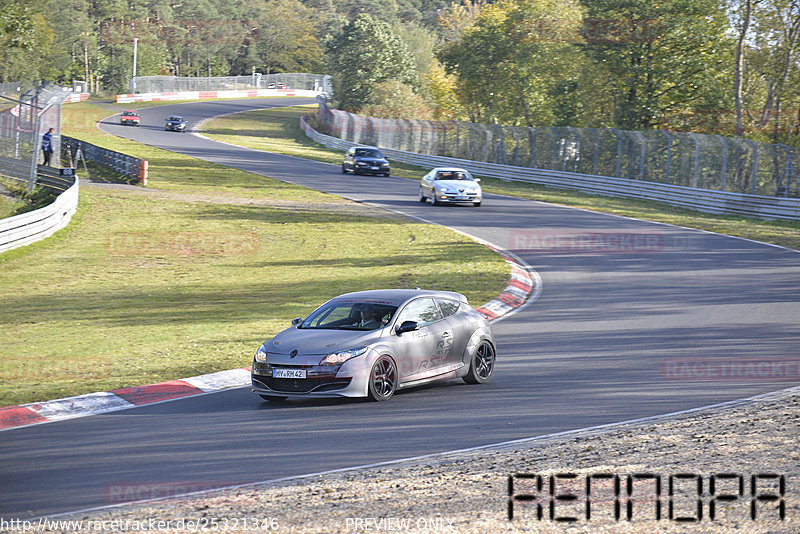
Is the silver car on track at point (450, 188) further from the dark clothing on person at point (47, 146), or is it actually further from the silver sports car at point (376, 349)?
the silver sports car at point (376, 349)

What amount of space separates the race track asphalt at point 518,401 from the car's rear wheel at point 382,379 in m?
0.18

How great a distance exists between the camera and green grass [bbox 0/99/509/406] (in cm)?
1418

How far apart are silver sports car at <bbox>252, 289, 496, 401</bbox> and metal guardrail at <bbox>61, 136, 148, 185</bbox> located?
3146cm

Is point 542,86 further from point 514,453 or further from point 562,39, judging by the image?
point 514,453

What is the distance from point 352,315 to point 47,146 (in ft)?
98.0

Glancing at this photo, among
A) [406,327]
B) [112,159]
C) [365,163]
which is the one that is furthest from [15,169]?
[406,327]

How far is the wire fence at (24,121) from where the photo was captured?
3095 cm

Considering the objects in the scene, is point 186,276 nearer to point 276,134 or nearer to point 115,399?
point 115,399

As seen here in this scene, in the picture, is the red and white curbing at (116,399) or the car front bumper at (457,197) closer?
the red and white curbing at (116,399)

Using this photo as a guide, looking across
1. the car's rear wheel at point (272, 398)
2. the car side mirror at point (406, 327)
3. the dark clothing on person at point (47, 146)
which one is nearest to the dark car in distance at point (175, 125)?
the dark clothing on person at point (47, 146)

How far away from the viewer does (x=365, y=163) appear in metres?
47.9

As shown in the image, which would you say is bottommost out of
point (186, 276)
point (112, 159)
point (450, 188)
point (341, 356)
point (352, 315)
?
point (186, 276)

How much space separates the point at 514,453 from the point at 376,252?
17.6 metres

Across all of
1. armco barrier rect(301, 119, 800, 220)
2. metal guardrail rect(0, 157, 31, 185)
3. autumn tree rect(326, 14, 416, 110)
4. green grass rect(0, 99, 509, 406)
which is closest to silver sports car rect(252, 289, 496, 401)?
green grass rect(0, 99, 509, 406)
